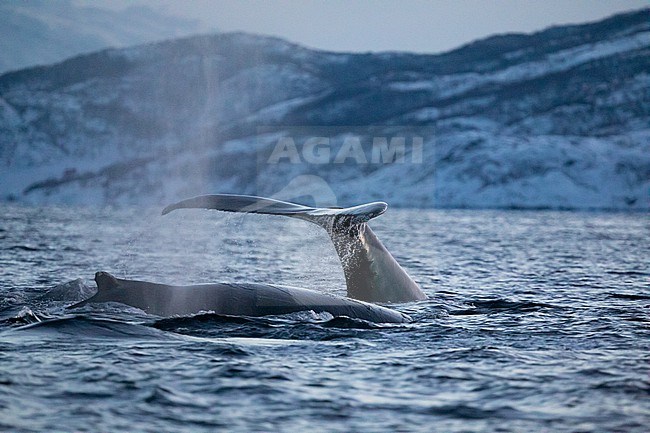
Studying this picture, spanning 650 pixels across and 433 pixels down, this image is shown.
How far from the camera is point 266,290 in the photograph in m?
10.5

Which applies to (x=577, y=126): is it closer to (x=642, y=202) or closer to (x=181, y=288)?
(x=642, y=202)

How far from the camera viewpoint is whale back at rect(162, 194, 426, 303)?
9828 millimetres

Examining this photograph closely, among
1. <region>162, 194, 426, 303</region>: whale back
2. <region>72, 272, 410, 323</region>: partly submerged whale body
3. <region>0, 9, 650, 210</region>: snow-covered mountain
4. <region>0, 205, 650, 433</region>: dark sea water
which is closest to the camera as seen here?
<region>0, 205, 650, 433</region>: dark sea water

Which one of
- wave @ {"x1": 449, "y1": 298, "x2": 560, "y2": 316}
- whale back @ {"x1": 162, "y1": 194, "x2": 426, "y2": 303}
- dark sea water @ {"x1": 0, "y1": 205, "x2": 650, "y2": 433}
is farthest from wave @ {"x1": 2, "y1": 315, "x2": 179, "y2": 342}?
wave @ {"x1": 449, "y1": 298, "x2": 560, "y2": 316}

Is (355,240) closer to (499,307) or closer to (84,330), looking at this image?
(499,307)

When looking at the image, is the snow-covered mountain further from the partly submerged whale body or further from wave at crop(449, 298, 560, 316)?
the partly submerged whale body

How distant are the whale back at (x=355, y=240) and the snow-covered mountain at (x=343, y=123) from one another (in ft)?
271

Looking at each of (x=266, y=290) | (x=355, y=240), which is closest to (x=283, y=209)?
(x=266, y=290)

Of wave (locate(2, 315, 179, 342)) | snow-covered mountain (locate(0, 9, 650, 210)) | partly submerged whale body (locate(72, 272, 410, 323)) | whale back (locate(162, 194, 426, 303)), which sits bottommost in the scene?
wave (locate(2, 315, 179, 342))

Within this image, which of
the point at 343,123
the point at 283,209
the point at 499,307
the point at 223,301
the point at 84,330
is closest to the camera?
the point at 84,330

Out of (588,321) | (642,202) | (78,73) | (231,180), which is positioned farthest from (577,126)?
(588,321)

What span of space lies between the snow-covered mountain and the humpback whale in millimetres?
83398

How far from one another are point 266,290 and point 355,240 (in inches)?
48.4

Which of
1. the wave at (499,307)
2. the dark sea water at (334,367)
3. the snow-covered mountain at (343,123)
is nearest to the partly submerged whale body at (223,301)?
the dark sea water at (334,367)
